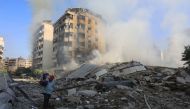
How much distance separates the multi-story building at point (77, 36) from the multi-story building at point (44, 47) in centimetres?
832

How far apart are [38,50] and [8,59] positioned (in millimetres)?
33585

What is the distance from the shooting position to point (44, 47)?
9325 cm

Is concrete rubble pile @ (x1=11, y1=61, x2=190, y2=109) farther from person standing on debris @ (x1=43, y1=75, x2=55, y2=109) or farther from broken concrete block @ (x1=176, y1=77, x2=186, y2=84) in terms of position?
person standing on debris @ (x1=43, y1=75, x2=55, y2=109)

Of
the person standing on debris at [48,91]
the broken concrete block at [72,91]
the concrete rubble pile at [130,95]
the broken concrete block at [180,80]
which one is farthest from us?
the broken concrete block at [180,80]

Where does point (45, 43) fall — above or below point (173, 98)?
above

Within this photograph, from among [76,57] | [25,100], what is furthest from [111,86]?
[76,57]

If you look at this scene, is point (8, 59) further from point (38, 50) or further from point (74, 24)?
point (74, 24)

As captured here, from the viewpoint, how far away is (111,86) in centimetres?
1652

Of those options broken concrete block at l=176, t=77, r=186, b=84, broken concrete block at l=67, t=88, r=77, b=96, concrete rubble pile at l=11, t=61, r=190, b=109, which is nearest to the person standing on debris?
concrete rubble pile at l=11, t=61, r=190, b=109

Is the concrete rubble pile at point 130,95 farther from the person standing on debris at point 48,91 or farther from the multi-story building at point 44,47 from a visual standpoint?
the multi-story building at point 44,47

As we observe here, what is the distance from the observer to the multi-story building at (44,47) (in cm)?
9112

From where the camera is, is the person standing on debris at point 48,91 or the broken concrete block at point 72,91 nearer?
the person standing on debris at point 48,91

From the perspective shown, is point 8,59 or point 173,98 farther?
point 8,59

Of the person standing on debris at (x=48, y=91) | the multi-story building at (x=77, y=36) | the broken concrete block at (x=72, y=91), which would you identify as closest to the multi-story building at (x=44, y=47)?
the multi-story building at (x=77, y=36)
